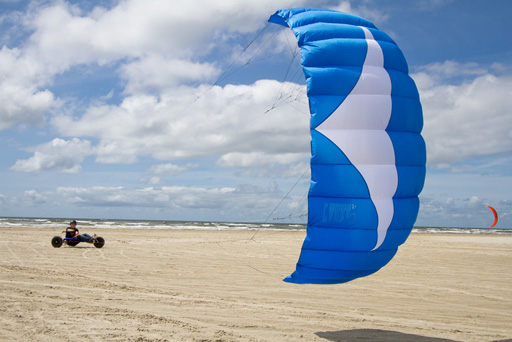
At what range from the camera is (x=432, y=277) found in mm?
11633

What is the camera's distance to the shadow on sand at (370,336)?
5.83 m

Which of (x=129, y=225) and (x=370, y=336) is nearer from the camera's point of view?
(x=370, y=336)

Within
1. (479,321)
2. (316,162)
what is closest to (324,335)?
(316,162)

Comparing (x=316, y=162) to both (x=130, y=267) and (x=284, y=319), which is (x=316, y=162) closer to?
(x=284, y=319)

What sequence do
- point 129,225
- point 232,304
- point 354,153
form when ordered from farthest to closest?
point 129,225
point 232,304
point 354,153

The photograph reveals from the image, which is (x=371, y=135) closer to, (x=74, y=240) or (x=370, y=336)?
(x=370, y=336)

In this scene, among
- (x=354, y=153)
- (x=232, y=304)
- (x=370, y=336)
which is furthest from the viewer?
(x=232, y=304)

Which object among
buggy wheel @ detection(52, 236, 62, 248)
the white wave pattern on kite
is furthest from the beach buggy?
the white wave pattern on kite

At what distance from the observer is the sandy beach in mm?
6004

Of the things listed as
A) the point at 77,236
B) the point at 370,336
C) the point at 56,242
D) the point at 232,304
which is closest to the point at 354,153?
the point at 370,336

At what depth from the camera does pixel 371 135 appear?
5.71 meters

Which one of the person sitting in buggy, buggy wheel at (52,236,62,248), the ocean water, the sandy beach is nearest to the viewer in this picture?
the sandy beach

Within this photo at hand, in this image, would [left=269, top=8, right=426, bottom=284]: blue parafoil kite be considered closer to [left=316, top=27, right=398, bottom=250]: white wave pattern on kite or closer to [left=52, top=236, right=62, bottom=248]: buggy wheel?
[left=316, top=27, right=398, bottom=250]: white wave pattern on kite

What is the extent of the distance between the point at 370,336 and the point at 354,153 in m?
2.60
